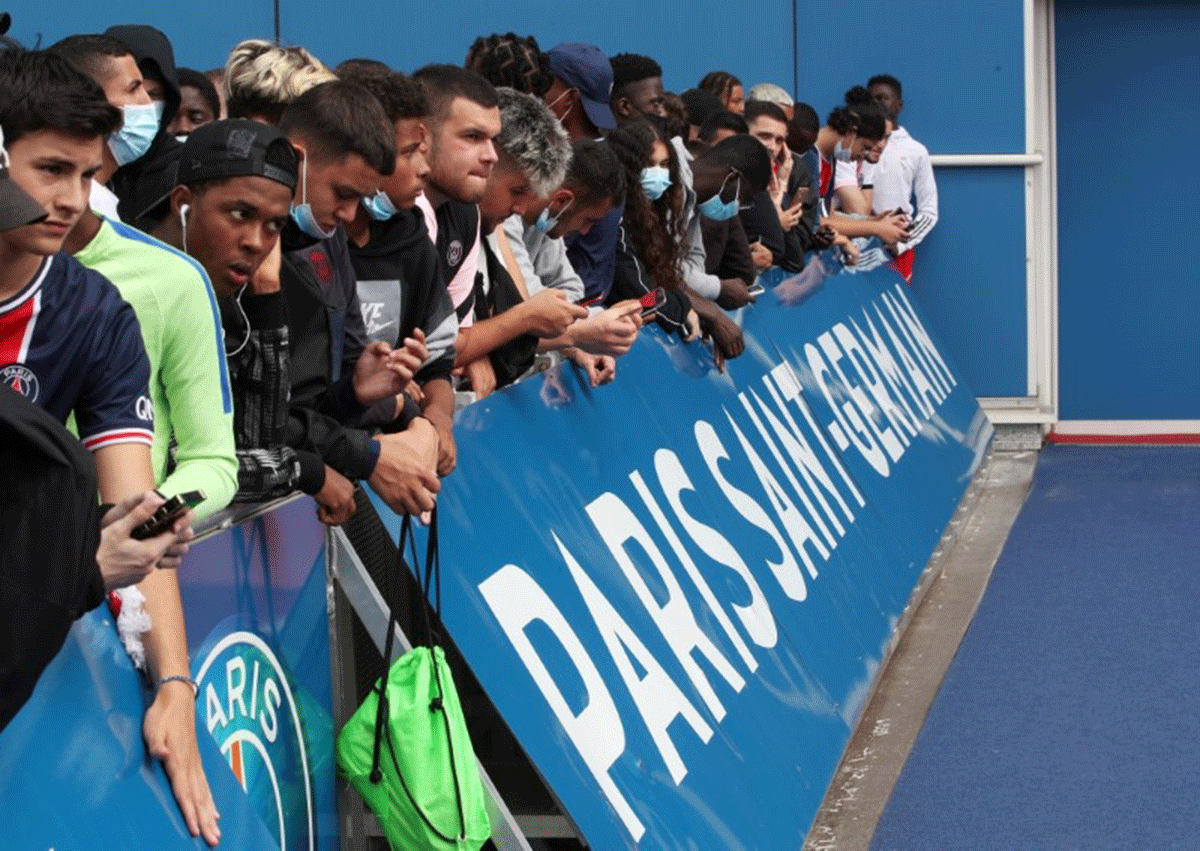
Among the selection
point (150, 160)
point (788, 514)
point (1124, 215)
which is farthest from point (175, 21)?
point (150, 160)

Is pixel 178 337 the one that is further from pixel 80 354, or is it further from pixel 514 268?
pixel 514 268

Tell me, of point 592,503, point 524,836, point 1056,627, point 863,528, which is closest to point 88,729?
point 524,836

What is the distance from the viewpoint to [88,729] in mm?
2381

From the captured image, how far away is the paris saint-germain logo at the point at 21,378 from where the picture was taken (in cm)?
256

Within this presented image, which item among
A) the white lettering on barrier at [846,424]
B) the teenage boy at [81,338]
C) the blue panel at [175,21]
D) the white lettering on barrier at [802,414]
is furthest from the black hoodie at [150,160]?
the blue panel at [175,21]

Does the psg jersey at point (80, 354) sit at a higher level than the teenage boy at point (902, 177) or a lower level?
higher

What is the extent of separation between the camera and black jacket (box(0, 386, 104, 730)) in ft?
6.98

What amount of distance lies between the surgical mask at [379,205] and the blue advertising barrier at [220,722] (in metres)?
Answer: 0.93

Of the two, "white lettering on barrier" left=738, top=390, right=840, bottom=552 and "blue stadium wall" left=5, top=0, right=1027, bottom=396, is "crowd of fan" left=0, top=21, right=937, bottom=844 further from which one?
"blue stadium wall" left=5, top=0, right=1027, bottom=396

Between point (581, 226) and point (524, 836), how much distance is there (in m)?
2.41

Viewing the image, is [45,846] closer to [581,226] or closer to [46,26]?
[581,226]

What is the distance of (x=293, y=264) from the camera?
3488 millimetres

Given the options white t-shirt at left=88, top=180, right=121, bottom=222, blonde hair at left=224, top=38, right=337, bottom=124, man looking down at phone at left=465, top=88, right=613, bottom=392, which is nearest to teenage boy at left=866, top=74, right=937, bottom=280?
man looking down at phone at left=465, top=88, right=613, bottom=392

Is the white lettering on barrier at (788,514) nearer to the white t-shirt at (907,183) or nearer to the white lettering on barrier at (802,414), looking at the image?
the white lettering on barrier at (802,414)
